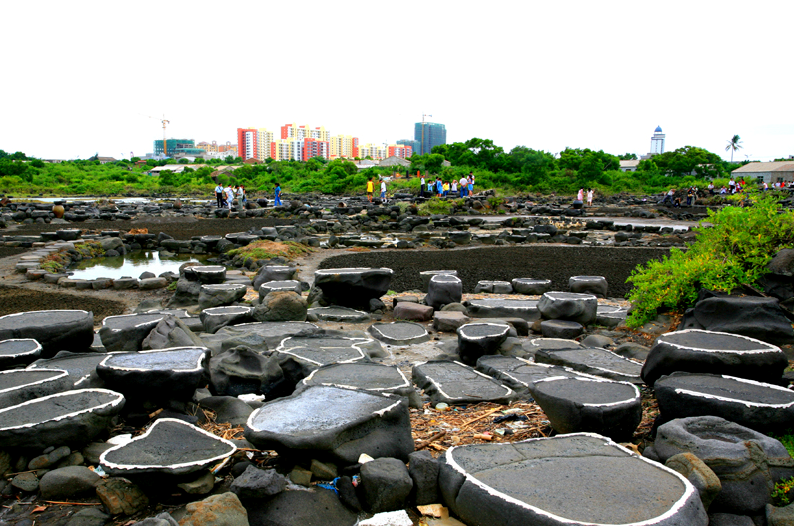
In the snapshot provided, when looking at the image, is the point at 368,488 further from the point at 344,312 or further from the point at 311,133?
the point at 311,133

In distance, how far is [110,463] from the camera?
10.1 feet

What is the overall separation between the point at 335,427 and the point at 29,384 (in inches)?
95.6

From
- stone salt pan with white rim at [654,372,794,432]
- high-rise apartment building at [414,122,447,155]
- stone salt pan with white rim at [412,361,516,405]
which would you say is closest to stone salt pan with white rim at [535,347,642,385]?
stone salt pan with white rim at [412,361,516,405]

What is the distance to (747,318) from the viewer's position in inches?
207

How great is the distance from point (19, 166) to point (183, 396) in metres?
64.1

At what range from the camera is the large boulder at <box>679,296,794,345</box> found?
16.9ft

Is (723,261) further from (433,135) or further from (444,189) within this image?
(433,135)

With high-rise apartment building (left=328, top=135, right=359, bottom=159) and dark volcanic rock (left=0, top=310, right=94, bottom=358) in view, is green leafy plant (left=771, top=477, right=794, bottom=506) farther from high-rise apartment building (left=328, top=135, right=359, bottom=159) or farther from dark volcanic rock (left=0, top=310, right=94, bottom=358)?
high-rise apartment building (left=328, top=135, right=359, bottom=159)

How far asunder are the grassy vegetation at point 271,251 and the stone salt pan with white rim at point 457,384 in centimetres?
954

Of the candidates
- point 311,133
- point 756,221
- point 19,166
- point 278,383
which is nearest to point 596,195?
point 756,221

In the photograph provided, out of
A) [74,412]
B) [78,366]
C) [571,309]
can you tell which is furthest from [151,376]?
[571,309]

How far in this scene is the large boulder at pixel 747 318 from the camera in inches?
202

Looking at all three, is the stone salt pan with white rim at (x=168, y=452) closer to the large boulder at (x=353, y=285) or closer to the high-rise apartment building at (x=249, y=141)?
the large boulder at (x=353, y=285)

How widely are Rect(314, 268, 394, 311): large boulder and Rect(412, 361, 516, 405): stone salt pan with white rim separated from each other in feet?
10.2
